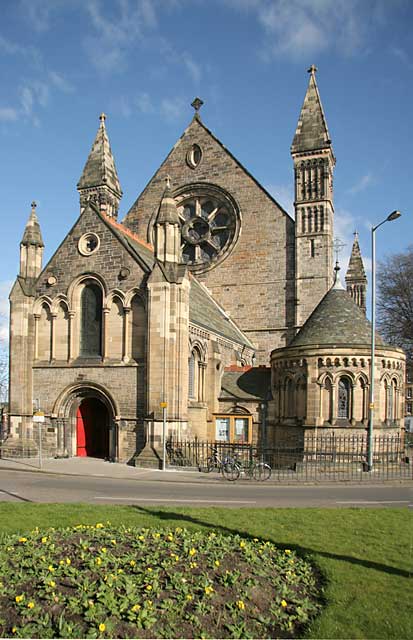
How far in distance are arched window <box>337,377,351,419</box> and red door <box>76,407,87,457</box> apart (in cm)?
1265

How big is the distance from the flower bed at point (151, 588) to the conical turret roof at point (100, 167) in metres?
34.8

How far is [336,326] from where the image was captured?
27.8 meters

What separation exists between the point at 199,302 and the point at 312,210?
916 centimetres

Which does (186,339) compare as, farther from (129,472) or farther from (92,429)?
(92,429)

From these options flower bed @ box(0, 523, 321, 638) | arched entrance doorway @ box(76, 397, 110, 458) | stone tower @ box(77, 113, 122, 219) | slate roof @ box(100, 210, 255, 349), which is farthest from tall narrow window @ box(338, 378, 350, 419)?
stone tower @ box(77, 113, 122, 219)

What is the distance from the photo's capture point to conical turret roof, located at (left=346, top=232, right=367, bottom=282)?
54.1 meters

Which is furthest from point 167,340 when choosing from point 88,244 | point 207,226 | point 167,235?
point 207,226

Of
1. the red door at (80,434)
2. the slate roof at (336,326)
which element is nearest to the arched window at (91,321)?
the red door at (80,434)

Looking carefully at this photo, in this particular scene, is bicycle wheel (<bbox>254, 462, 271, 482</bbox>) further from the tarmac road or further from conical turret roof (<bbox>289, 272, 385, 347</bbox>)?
conical turret roof (<bbox>289, 272, 385, 347</bbox>)

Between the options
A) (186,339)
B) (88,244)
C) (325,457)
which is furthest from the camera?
(88,244)

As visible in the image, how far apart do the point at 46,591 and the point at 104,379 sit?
67.7ft

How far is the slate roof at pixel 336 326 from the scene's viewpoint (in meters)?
27.1

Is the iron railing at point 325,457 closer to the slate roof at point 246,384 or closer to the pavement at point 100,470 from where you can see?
the pavement at point 100,470

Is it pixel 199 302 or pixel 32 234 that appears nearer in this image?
pixel 32 234
